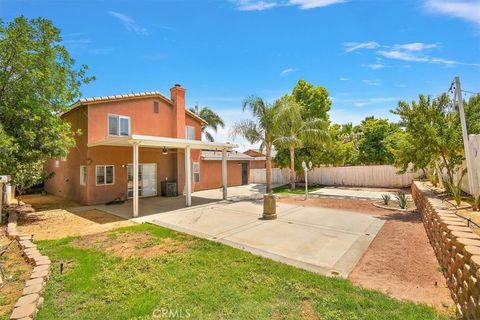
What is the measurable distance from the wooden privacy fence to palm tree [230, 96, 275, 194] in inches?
380

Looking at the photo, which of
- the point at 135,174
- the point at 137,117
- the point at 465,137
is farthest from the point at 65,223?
the point at 465,137

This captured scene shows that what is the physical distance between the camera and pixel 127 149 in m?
14.9

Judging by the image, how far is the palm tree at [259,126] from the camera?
1575 centimetres

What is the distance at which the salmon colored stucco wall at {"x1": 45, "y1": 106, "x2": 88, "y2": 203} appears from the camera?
13.8 metres

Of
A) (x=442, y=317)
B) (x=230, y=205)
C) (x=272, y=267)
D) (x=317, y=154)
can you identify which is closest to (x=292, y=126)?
(x=317, y=154)

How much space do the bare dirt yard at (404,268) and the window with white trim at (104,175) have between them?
13.6 meters

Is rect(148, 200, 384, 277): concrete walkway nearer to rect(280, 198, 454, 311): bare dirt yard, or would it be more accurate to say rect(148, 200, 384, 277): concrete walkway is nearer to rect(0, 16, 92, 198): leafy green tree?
rect(280, 198, 454, 311): bare dirt yard

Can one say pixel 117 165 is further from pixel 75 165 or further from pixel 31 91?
pixel 31 91

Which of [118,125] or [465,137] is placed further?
[118,125]

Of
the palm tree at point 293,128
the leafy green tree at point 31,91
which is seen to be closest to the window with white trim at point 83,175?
the leafy green tree at point 31,91

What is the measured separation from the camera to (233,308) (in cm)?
363

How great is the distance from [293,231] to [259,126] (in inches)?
371

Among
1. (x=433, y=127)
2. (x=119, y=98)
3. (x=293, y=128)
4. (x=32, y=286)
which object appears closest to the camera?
(x=32, y=286)

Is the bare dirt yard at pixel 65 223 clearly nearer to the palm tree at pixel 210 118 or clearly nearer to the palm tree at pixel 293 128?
the palm tree at pixel 293 128
